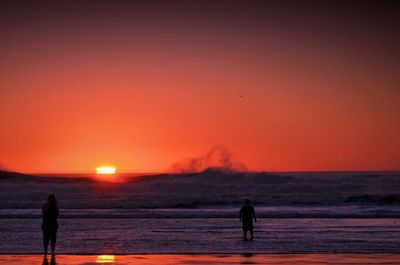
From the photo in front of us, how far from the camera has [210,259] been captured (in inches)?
718

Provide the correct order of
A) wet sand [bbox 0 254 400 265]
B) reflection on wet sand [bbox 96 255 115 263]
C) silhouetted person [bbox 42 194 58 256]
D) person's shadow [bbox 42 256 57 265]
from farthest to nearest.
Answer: silhouetted person [bbox 42 194 58 256]
reflection on wet sand [bbox 96 255 115 263]
person's shadow [bbox 42 256 57 265]
wet sand [bbox 0 254 400 265]

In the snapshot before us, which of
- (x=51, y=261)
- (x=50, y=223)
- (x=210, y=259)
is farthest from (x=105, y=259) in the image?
(x=210, y=259)

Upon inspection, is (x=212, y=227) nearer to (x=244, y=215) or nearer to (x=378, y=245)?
(x=244, y=215)

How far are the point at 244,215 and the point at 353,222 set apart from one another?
11142 mm

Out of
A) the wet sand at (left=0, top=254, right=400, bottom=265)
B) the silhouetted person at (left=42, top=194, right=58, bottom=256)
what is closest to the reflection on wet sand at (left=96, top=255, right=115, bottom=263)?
the wet sand at (left=0, top=254, right=400, bottom=265)

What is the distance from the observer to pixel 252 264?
55.5ft

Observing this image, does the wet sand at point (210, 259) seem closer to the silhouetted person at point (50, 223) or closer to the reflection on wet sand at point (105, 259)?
the reflection on wet sand at point (105, 259)

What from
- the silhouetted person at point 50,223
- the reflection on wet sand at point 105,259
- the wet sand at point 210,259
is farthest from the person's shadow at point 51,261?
the reflection on wet sand at point 105,259

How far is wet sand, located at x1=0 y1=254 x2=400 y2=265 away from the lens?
57.5ft

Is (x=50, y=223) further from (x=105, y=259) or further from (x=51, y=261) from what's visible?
(x=105, y=259)

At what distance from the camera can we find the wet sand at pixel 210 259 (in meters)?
17.5

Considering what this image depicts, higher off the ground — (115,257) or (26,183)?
(26,183)

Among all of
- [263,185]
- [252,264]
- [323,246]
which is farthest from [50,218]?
[263,185]

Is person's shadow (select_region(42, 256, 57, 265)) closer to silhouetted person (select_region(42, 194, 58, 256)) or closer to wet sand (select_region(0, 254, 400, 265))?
wet sand (select_region(0, 254, 400, 265))
